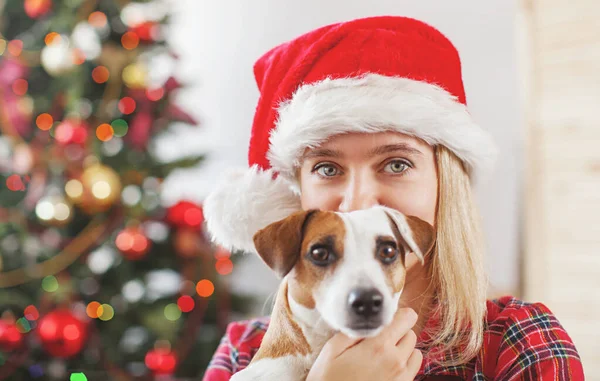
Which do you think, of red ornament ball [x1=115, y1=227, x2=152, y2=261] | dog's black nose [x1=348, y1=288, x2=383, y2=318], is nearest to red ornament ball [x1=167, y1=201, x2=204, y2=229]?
red ornament ball [x1=115, y1=227, x2=152, y2=261]

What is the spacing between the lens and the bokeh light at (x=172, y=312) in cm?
231

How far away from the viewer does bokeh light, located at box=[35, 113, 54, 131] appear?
7.11 feet

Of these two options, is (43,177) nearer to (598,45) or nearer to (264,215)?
(264,215)

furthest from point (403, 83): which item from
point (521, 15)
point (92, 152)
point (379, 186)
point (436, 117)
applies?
point (521, 15)

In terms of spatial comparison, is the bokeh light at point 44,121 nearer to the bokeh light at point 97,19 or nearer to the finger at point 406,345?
the bokeh light at point 97,19

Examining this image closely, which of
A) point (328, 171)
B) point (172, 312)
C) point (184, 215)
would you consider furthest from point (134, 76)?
point (328, 171)

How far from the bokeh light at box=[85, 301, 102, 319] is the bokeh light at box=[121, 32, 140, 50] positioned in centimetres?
105

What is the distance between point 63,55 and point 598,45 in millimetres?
2168

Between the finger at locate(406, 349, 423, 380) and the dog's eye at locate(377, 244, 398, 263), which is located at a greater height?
the dog's eye at locate(377, 244, 398, 263)

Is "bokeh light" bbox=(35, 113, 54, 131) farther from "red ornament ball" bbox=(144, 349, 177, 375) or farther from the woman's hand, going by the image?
the woman's hand

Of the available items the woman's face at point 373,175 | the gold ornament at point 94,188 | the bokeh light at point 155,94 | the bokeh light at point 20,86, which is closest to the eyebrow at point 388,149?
the woman's face at point 373,175

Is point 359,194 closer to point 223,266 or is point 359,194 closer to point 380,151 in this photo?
point 380,151

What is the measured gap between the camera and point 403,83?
1.03m

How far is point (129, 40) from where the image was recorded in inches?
88.4
